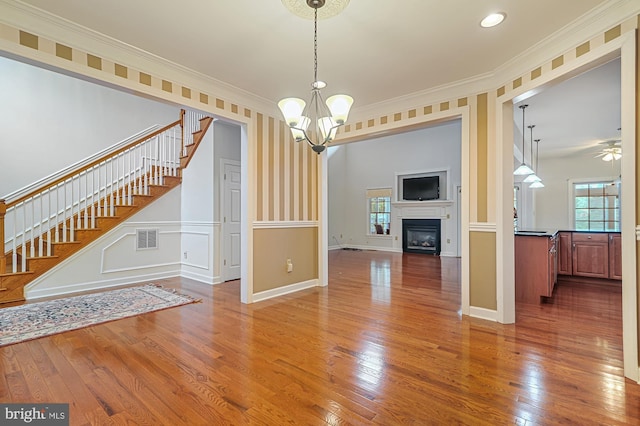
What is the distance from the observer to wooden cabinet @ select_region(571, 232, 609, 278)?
16.2 feet

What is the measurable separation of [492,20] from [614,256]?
4687 millimetres

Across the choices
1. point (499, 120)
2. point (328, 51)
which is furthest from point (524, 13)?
point (328, 51)

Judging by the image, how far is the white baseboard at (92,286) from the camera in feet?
13.8

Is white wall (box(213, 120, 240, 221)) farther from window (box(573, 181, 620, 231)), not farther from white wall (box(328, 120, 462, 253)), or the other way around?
window (box(573, 181, 620, 231))

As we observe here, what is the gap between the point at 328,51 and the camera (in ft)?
9.39

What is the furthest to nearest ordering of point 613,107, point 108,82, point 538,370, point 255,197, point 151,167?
1. point 151,167
2. point 613,107
3. point 255,197
4. point 108,82
5. point 538,370

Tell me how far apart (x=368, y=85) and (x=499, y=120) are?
1.50m

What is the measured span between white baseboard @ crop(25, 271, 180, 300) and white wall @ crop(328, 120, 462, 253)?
249 inches

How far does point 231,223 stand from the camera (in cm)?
540

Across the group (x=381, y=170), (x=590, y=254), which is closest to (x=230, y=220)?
(x=590, y=254)

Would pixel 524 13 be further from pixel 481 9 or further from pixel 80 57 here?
pixel 80 57

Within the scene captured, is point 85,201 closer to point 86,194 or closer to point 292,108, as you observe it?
point 86,194

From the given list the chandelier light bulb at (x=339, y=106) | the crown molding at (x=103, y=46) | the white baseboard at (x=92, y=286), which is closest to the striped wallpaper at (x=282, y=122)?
the crown molding at (x=103, y=46)

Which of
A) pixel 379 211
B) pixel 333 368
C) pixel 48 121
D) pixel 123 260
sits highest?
pixel 48 121
